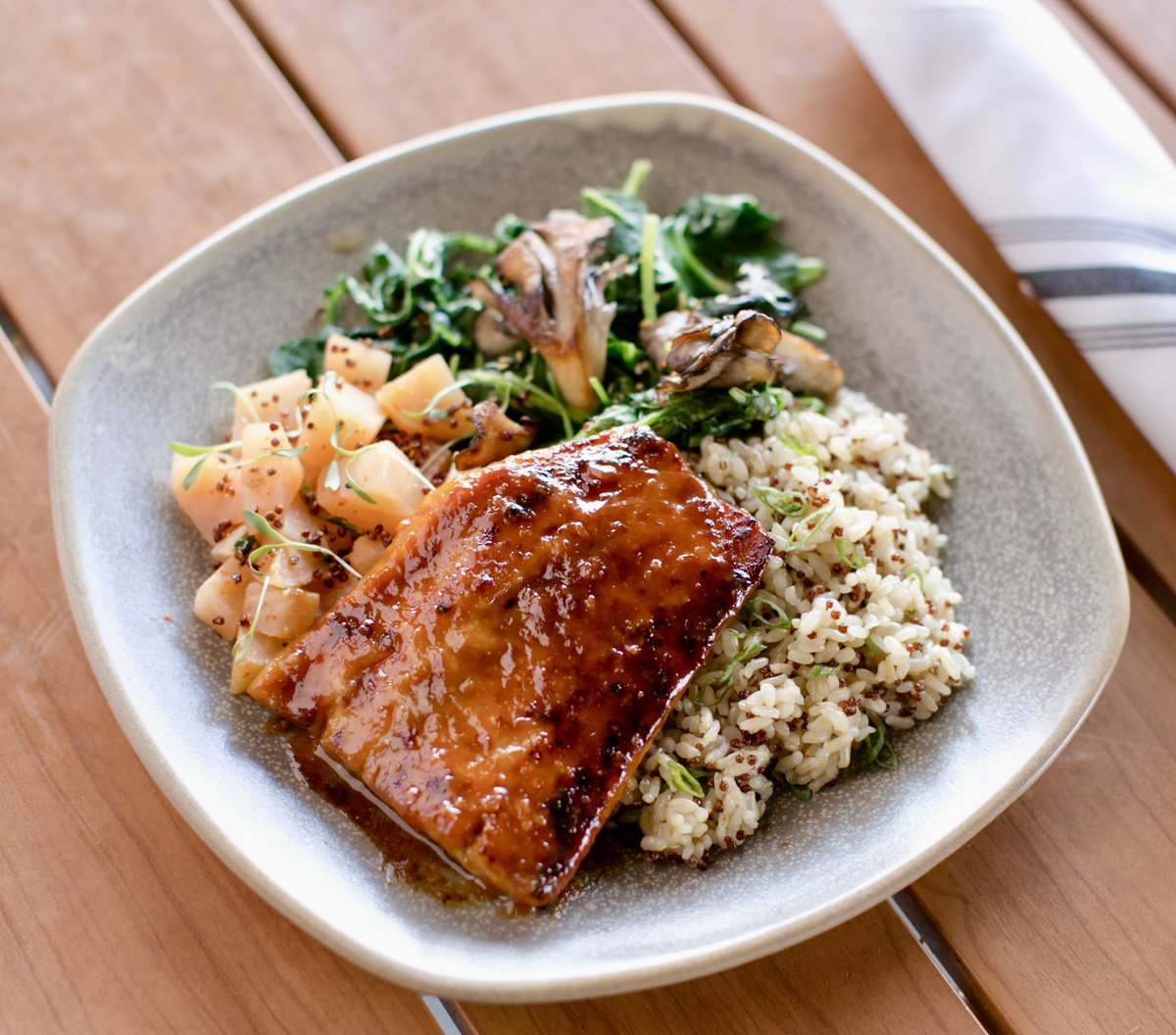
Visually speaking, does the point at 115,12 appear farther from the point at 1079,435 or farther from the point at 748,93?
the point at 1079,435

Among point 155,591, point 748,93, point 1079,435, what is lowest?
point 1079,435

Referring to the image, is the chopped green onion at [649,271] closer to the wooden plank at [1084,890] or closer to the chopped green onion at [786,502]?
the chopped green onion at [786,502]

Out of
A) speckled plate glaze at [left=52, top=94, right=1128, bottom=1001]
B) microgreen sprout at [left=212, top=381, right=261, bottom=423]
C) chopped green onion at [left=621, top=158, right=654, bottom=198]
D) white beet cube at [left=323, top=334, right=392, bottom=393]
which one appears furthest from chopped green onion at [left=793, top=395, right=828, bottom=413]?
microgreen sprout at [left=212, top=381, right=261, bottom=423]

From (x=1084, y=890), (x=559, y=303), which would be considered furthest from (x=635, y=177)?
(x=1084, y=890)

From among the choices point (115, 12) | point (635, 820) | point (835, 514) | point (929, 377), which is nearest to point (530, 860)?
point (635, 820)

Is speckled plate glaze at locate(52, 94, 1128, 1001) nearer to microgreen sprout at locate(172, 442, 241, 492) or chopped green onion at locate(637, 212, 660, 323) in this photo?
microgreen sprout at locate(172, 442, 241, 492)

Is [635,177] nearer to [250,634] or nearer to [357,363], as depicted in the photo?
[357,363]
